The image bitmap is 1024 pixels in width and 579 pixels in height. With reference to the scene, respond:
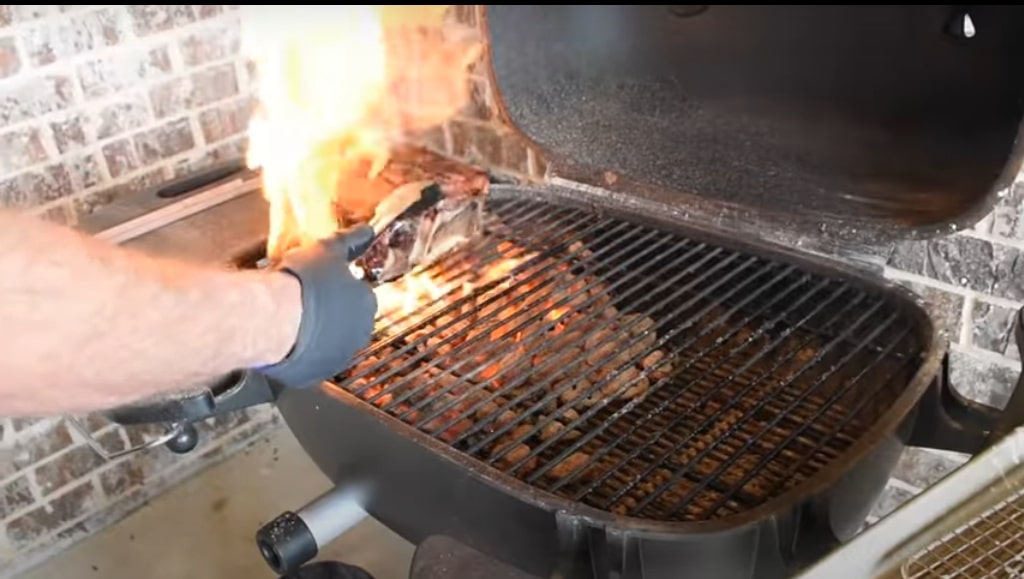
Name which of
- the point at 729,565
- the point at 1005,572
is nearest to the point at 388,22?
the point at 729,565

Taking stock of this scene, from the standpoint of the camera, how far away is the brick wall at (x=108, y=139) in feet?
5.11

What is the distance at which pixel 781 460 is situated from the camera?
1.04m

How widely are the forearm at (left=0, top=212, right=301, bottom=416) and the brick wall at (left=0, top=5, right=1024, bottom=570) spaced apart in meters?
0.83

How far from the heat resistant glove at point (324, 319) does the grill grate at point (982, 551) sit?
565mm

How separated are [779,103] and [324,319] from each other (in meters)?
0.98

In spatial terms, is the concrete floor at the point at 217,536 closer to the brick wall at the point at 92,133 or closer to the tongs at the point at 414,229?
the brick wall at the point at 92,133

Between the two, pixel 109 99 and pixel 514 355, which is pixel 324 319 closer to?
pixel 514 355

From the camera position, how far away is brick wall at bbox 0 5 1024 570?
1557 millimetres

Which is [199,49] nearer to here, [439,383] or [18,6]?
[18,6]

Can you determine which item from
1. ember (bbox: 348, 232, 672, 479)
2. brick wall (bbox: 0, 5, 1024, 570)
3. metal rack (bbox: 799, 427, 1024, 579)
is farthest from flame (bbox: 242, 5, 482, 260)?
metal rack (bbox: 799, 427, 1024, 579)

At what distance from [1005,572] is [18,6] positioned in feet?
5.08

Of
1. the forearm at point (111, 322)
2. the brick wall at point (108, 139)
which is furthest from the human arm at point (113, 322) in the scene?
the brick wall at point (108, 139)

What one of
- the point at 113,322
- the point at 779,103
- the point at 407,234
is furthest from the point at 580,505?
the point at 779,103

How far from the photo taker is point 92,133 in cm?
167
